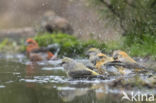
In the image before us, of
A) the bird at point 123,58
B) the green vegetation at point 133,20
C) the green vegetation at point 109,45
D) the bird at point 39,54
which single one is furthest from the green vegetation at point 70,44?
the bird at point 123,58

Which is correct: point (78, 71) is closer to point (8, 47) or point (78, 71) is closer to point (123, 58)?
point (123, 58)

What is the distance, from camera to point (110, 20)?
10211 millimetres

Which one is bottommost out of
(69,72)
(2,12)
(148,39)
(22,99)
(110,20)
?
(22,99)

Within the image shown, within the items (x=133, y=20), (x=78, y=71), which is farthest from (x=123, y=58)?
(x=133, y=20)

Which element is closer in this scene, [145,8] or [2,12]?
[145,8]

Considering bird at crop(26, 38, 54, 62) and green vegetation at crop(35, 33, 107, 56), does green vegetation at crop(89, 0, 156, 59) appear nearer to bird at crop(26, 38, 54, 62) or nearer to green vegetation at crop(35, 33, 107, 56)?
green vegetation at crop(35, 33, 107, 56)

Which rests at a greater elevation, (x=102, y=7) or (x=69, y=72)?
(x=102, y=7)

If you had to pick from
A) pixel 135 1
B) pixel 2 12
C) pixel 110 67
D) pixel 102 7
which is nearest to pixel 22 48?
pixel 102 7

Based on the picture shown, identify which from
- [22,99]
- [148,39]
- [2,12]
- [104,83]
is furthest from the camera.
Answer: [2,12]

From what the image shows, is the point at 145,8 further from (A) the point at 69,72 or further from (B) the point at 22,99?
(B) the point at 22,99

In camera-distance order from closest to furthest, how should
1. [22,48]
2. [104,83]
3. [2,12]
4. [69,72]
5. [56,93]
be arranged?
Result: 1. [56,93]
2. [104,83]
3. [69,72]
4. [22,48]
5. [2,12]

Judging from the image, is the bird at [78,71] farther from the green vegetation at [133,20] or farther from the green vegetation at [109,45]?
the green vegetation at [133,20]

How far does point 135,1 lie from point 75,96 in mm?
5714

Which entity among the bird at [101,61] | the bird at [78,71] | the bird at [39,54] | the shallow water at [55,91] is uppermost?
the bird at [39,54]
